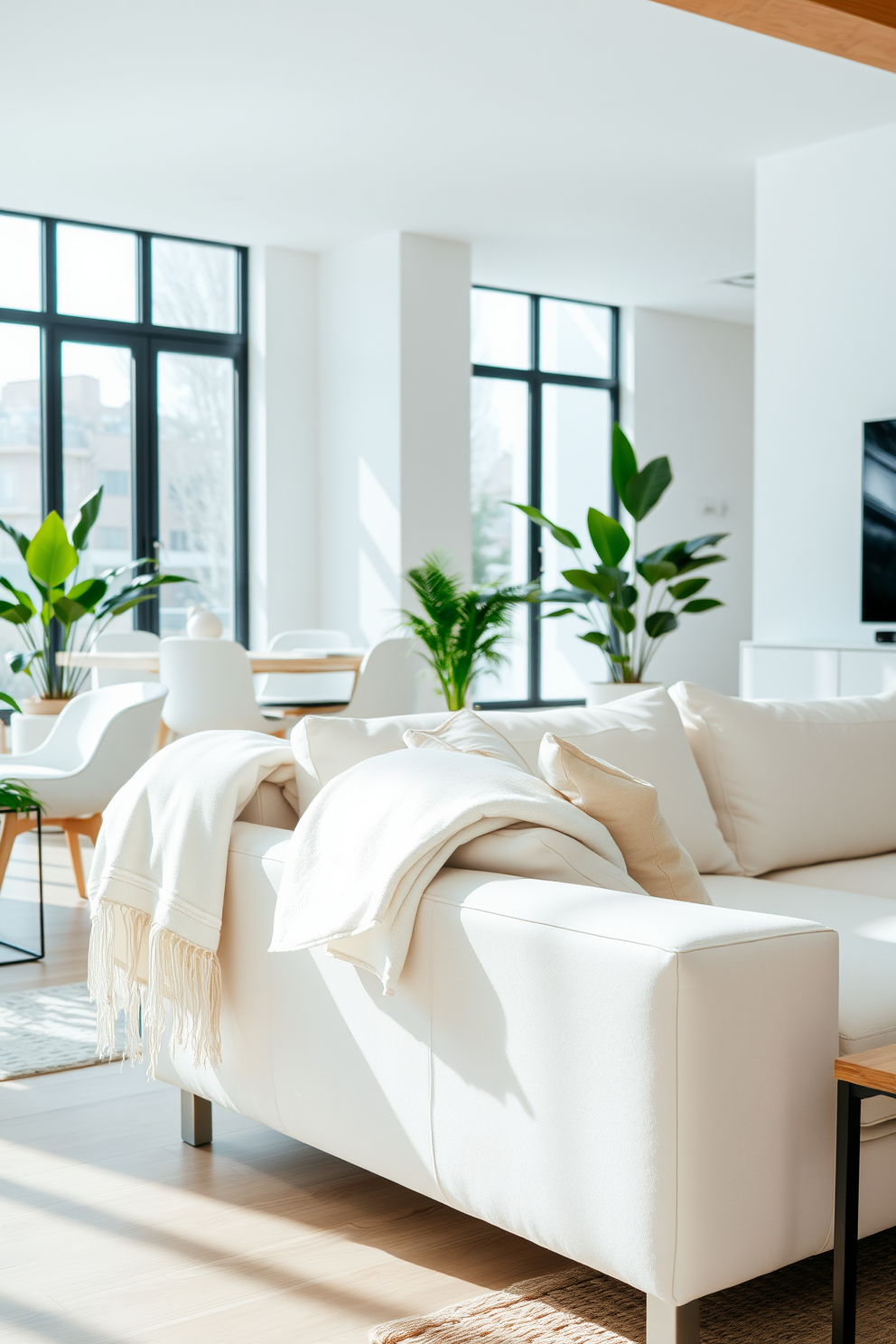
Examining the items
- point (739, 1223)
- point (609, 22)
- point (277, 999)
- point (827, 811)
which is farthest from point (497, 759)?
point (609, 22)

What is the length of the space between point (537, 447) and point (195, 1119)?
6.95m

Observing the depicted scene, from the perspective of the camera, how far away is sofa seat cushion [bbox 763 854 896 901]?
9.28 feet

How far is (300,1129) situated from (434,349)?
5964mm

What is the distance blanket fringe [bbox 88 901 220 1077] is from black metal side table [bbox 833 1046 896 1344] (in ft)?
3.39

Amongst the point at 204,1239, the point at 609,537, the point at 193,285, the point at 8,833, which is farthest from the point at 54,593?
the point at 204,1239

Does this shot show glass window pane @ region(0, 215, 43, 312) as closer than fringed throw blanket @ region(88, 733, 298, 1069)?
No

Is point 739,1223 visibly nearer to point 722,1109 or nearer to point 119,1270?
point 722,1109

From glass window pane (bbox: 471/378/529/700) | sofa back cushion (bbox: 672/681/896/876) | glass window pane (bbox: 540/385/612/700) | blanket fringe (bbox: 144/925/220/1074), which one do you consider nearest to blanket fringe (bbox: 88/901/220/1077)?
blanket fringe (bbox: 144/925/220/1074)

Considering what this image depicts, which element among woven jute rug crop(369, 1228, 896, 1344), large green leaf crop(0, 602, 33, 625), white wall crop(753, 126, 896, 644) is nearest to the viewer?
woven jute rug crop(369, 1228, 896, 1344)

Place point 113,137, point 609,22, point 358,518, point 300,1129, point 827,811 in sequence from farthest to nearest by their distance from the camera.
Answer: point 358,518
point 113,137
point 609,22
point 827,811
point 300,1129

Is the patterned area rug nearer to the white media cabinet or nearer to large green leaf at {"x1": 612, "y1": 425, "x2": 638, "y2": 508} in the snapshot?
the white media cabinet

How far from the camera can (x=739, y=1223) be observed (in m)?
1.59

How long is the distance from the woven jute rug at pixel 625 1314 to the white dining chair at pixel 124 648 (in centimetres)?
461

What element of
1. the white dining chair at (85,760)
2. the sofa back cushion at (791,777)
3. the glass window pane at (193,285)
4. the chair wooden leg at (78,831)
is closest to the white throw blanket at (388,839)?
the sofa back cushion at (791,777)
